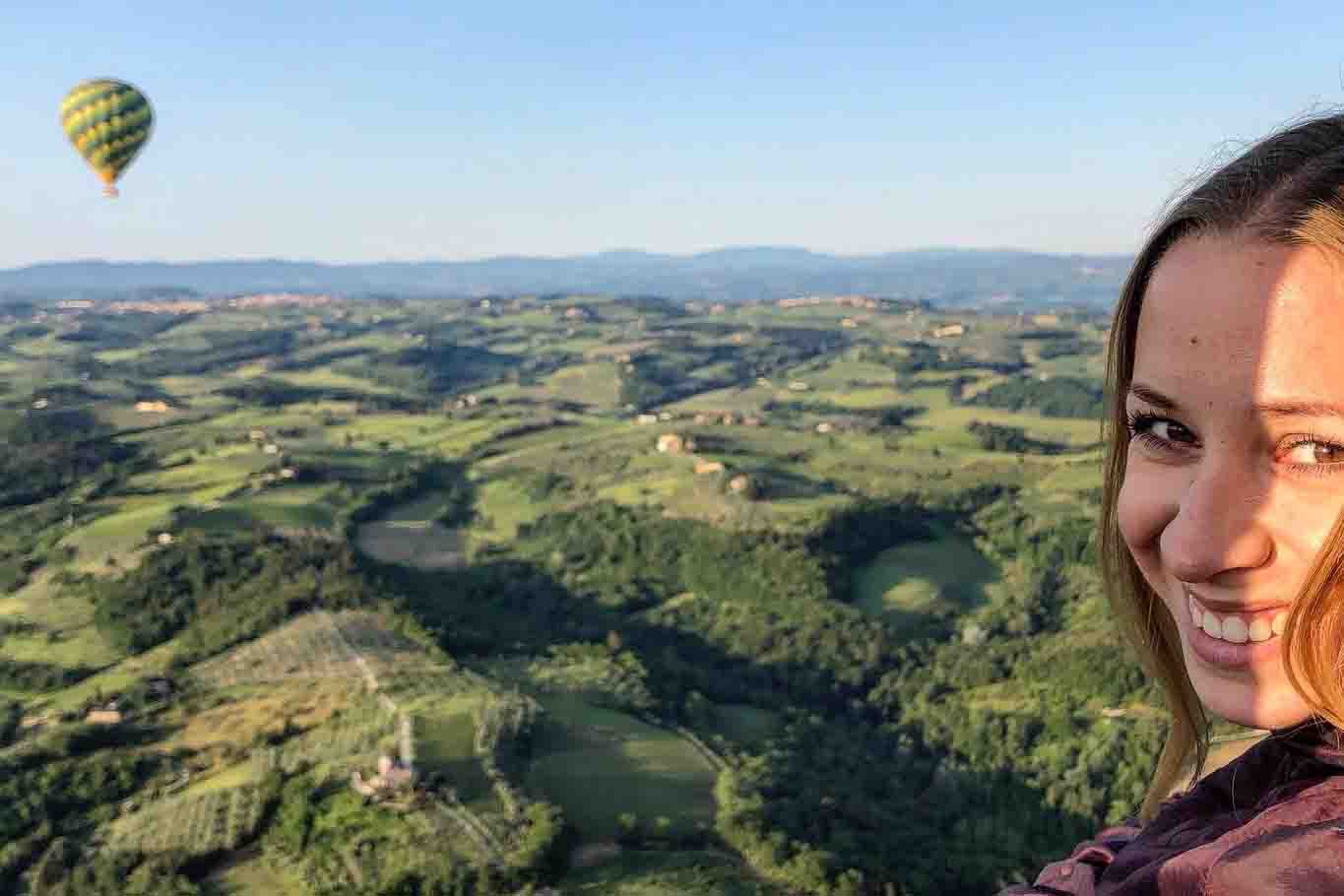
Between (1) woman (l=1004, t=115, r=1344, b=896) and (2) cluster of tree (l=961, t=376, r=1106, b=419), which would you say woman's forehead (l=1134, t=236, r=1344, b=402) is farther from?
(2) cluster of tree (l=961, t=376, r=1106, b=419)

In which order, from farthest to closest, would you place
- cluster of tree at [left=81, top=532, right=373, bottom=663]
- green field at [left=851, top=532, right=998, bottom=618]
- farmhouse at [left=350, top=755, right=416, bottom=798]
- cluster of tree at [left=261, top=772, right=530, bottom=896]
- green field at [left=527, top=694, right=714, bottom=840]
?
green field at [left=851, top=532, right=998, bottom=618] → cluster of tree at [left=81, top=532, right=373, bottom=663] → green field at [left=527, top=694, right=714, bottom=840] → farmhouse at [left=350, top=755, right=416, bottom=798] → cluster of tree at [left=261, top=772, right=530, bottom=896]

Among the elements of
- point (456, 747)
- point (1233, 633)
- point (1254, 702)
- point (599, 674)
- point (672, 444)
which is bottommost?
point (599, 674)

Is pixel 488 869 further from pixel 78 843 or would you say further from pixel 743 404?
pixel 743 404

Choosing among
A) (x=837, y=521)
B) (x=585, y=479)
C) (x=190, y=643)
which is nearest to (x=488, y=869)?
(x=190, y=643)

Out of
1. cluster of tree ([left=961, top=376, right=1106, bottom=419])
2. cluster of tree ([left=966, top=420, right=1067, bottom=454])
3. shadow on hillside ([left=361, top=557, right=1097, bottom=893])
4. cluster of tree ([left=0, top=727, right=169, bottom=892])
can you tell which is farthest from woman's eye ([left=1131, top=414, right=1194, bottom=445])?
cluster of tree ([left=961, top=376, right=1106, bottom=419])

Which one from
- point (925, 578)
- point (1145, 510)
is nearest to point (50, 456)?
point (925, 578)

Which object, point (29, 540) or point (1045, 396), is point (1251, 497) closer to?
point (29, 540)
